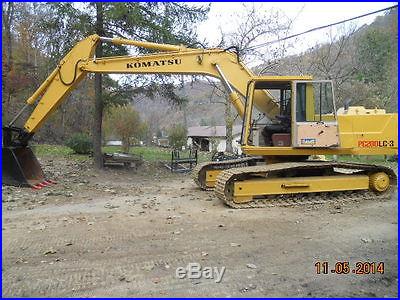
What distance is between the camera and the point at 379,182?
902 cm

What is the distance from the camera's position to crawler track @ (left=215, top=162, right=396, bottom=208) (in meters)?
8.09

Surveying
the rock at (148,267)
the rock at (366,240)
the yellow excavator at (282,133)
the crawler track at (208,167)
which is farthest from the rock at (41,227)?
the rock at (366,240)

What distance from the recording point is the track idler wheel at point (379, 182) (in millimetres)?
9016

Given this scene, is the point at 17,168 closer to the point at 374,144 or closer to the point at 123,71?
the point at 123,71

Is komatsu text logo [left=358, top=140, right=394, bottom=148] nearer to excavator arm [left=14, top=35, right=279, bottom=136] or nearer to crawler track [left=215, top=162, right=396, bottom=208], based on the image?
crawler track [left=215, top=162, right=396, bottom=208]

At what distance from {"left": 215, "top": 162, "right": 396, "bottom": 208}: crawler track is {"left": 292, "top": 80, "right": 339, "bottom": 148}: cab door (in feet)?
1.85

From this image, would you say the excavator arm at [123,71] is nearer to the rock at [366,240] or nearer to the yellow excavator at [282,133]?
the yellow excavator at [282,133]

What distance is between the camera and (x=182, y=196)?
9.56 m

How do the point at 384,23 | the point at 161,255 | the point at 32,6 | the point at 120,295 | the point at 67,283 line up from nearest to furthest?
the point at 120,295, the point at 67,283, the point at 161,255, the point at 32,6, the point at 384,23

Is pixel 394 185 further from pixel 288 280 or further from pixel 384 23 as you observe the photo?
pixel 384 23

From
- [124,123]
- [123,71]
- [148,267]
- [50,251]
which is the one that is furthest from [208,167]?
[124,123]

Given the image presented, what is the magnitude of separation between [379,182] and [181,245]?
5.65 m

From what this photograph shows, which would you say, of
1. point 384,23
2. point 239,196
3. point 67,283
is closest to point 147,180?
point 239,196

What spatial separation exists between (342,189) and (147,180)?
6.77m
